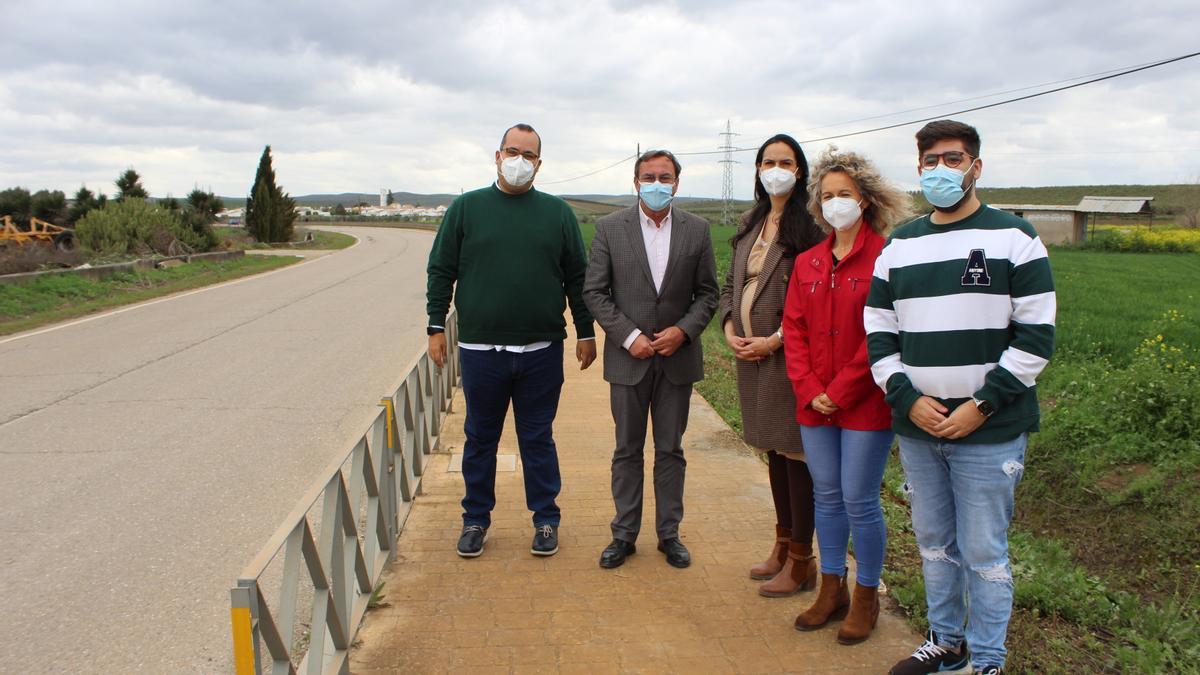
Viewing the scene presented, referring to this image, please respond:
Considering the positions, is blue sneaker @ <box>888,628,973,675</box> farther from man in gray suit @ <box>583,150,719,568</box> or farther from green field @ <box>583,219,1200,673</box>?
man in gray suit @ <box>583,150,719,568</box>

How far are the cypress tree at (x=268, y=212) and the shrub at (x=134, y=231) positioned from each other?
1359 centimetres

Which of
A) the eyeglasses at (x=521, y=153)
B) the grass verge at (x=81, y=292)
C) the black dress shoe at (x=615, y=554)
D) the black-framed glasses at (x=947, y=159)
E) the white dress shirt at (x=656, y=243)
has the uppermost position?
the eyeglasses at (x=521, y=153)

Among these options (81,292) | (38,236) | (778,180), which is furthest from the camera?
(38,236)

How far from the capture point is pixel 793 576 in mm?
4133

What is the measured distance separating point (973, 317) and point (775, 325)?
1.09 meters

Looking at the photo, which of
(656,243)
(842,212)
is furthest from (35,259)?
(842,212)

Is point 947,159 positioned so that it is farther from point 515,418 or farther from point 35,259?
point 35,259

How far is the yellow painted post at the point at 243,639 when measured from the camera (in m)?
2.41

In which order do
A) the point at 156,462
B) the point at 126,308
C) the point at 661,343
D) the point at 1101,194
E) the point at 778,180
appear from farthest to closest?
1. the point at 1101,194
2. the point at 126,308
3. the point at 156,462
4. the point at 661,343
5. the point at 778,180

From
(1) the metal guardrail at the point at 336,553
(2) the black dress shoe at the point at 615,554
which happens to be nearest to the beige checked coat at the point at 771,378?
(2) the black dress shoe at the point at 615,554

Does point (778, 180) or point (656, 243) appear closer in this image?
point (778, 180)

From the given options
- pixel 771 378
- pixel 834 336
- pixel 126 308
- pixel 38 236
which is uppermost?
pixel 38 236

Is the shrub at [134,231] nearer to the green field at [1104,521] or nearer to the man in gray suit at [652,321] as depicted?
the green field at [1104,521]

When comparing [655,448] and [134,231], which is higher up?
[134,231]
